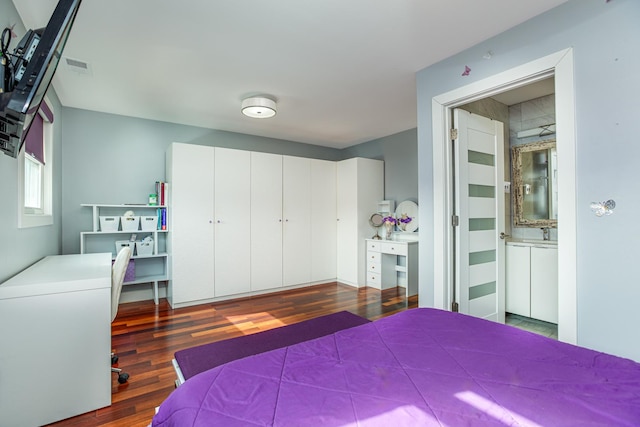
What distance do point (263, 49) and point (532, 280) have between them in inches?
130

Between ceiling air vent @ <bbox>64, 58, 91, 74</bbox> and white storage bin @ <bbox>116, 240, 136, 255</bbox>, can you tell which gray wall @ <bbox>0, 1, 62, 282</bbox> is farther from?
white storage bin @ <bbox>116, 240, 136, 255</bbox>

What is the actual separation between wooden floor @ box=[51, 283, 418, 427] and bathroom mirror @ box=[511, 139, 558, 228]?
67.1 inches

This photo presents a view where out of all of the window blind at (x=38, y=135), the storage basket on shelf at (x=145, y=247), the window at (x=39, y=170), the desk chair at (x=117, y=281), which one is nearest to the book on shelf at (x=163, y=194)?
the storage basket on shelf at (x=145, y=247)

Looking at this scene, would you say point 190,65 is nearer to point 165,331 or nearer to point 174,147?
point 174,147

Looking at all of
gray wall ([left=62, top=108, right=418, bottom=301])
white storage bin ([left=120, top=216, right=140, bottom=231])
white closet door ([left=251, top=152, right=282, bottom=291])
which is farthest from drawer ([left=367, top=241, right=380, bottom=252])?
white storage bin ([left=120, top=216, right=140, bottom=231])

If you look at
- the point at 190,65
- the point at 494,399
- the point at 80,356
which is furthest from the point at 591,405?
the point at 190,65

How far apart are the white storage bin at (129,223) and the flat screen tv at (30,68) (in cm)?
269

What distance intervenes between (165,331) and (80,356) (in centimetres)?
124

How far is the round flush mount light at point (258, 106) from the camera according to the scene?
3272 mm

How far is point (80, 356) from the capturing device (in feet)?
6.02

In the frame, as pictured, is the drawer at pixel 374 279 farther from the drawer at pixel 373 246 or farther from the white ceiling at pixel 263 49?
the white ceiling at pixel 263 49

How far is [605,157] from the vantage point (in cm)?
167

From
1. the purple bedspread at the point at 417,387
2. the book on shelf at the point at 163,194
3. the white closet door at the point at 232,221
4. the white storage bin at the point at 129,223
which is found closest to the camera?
the purple bedspread at the point at 417,387

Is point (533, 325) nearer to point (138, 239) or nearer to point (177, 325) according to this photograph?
point (177, 325)
